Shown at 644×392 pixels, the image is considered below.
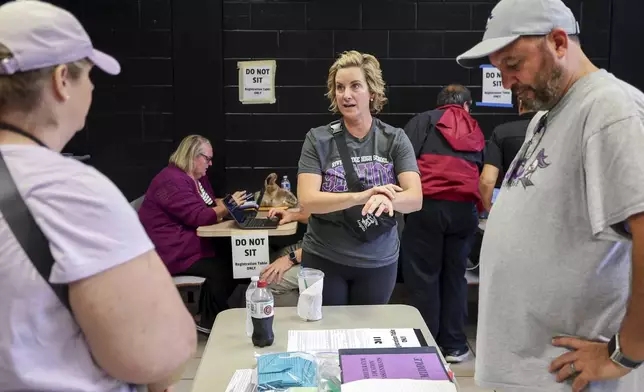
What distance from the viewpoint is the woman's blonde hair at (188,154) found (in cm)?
386

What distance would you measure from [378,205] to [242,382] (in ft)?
2.64

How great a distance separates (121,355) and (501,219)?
33.3 inches

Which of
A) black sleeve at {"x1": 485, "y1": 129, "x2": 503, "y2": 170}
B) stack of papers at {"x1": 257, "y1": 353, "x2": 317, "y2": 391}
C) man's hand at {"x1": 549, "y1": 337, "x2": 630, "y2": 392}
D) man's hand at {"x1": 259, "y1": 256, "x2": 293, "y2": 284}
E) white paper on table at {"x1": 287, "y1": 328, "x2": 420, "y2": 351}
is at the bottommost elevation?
man's hand at {"x1": 259, "y1": 256, "x2": 293, "y2": 284}

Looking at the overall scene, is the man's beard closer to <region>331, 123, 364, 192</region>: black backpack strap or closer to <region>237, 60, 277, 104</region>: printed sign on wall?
<region>331, 123, 364, 192</region>: black backpack strap

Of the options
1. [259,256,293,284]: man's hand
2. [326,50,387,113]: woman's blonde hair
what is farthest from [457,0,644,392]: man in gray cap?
[259,256,293,284]: man's hand

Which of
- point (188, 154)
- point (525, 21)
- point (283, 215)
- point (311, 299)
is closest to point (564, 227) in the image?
point (525, 21)

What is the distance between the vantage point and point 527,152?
1336mm

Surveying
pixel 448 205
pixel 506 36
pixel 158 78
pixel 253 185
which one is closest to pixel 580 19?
pixel 448 205

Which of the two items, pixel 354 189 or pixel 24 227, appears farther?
pixel 354 189

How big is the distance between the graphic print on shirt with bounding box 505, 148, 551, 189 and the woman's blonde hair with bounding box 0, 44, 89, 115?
0.93 meters

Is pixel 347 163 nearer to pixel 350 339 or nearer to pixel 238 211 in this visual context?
pixel 350 339

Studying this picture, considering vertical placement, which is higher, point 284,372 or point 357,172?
point 357,172

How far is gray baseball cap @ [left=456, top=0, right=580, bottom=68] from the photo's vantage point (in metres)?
1.22

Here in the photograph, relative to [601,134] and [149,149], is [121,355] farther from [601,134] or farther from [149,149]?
[149,149]
